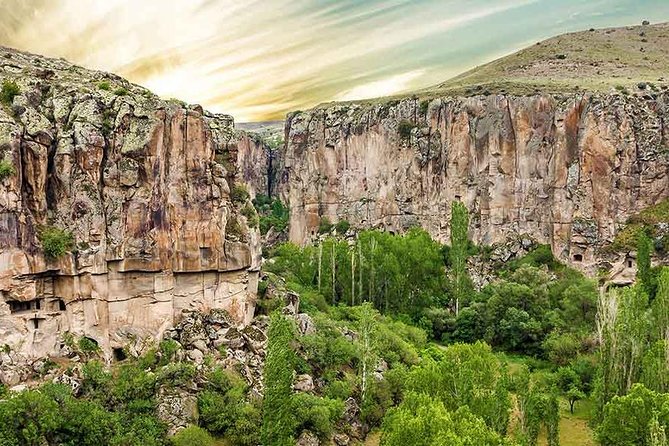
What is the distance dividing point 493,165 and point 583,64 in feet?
114

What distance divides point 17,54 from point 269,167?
105281mm

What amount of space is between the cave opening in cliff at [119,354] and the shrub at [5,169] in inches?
464

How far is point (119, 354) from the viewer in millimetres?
42062

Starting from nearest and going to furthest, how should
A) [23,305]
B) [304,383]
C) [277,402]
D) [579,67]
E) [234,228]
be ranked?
[277,402] → [23,305] → [304,383] → [234,228] → [579,67]

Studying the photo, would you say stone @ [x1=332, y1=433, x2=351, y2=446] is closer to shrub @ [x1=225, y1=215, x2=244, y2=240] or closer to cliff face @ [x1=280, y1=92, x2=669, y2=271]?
shrub @ [x1=225, y1=215, x2=244, y2=240]

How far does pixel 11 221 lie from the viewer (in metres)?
38.7

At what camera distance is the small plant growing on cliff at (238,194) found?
49000 millimetres

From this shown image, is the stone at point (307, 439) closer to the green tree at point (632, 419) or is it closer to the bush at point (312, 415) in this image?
the bush at point (312, 415)

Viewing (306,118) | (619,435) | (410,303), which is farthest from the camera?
(306,118)

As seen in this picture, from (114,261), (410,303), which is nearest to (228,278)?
(114,261)

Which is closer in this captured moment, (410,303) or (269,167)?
(410,303)

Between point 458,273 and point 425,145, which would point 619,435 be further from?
point 425,145

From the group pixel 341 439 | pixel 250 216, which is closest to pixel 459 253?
pixel 250 216

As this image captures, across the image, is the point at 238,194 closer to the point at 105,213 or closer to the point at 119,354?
the point at 105,213
